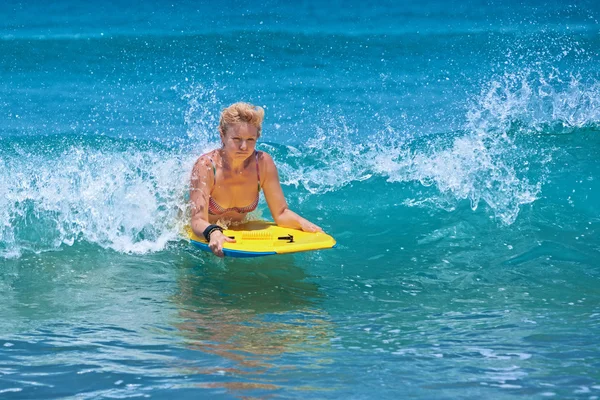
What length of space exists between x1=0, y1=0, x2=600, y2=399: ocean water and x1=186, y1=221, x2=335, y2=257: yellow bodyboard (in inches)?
Result: 7.7

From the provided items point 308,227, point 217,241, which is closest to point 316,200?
point 308,227

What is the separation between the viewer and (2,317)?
420cm

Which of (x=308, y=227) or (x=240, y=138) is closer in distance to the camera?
(x=240, y=138)

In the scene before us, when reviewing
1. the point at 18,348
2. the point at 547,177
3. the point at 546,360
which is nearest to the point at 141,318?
the point at 18,348

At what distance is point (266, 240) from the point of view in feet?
16.8

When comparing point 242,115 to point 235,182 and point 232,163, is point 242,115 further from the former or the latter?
Answer: point 235,182

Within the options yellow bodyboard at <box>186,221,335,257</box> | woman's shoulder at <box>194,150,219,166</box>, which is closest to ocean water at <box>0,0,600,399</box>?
yellow bodyboard at <box>186,221,335,257</box>

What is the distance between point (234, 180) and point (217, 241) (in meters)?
0.60

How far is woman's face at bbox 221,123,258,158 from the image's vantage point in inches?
200

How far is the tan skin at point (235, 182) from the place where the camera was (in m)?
5.17

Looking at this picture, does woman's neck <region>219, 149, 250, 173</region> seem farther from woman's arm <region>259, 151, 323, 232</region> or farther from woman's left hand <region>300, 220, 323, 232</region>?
woman's left hand <region>300, 220, 323, 232</region>

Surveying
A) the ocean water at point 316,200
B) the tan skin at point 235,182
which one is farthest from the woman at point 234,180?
the ocean water at point 316,200

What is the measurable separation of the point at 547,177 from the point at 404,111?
3595 mm

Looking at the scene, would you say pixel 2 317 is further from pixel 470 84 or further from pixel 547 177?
pixel 470 84
